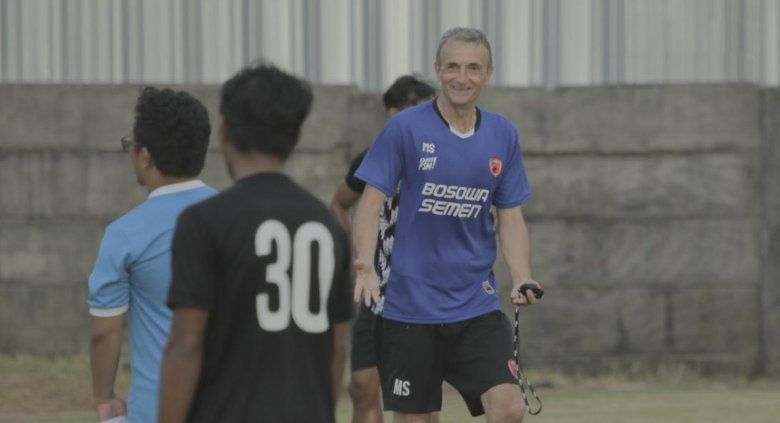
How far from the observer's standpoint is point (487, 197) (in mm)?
6672

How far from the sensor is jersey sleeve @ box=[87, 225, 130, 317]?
4.74 m

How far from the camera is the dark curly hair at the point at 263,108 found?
13.0 ft

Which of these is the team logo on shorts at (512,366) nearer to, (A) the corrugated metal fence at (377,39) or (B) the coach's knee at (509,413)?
(B) the coach's knee at (509,413)

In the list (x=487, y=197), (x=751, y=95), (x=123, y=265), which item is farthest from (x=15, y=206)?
(x=123, y=265)

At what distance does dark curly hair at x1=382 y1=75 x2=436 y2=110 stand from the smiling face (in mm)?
1207

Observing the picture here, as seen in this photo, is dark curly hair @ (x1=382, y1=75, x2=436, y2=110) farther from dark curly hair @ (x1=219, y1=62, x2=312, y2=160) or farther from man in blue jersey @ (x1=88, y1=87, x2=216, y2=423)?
dark curly hair @ (x1=219, y1=62, x2=312, y2=160)

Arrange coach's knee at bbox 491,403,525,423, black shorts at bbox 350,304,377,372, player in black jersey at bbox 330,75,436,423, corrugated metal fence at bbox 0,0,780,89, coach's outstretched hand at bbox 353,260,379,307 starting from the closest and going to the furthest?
1. coach's outstretched hand at bbox 353,260,379,307
2. coach's knee at bbox 491,403,525,423
3. player in black jersey at bbox 330,75,436,423
4. black shorts at bbox 350,304,377,372
5. corrugated metal fence at bbox 0,0,780,89

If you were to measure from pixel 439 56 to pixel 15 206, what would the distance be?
6017 mm

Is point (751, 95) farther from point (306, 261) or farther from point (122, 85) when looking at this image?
point (306, 261)

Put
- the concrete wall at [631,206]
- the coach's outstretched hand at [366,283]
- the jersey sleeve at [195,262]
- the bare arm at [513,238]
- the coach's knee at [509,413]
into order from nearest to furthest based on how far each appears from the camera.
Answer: the jersey sleeve at [195,262], the coach's outstretched hand at [366,283], the coach's knee at [509,413], the bare arm at [513,238], the concrete wall at [631,206]

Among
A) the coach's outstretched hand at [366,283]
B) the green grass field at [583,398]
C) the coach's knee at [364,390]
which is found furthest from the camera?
the green grass field at [583,398]

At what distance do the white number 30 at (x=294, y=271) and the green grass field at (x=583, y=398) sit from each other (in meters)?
6.02

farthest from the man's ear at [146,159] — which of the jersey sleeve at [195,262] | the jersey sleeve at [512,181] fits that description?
the jersey sleeve at [512,181]

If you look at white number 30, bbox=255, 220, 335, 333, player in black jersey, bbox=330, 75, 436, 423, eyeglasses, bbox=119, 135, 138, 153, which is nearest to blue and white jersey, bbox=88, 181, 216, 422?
eyeglasses, bbox=119, 135, 138, 153
